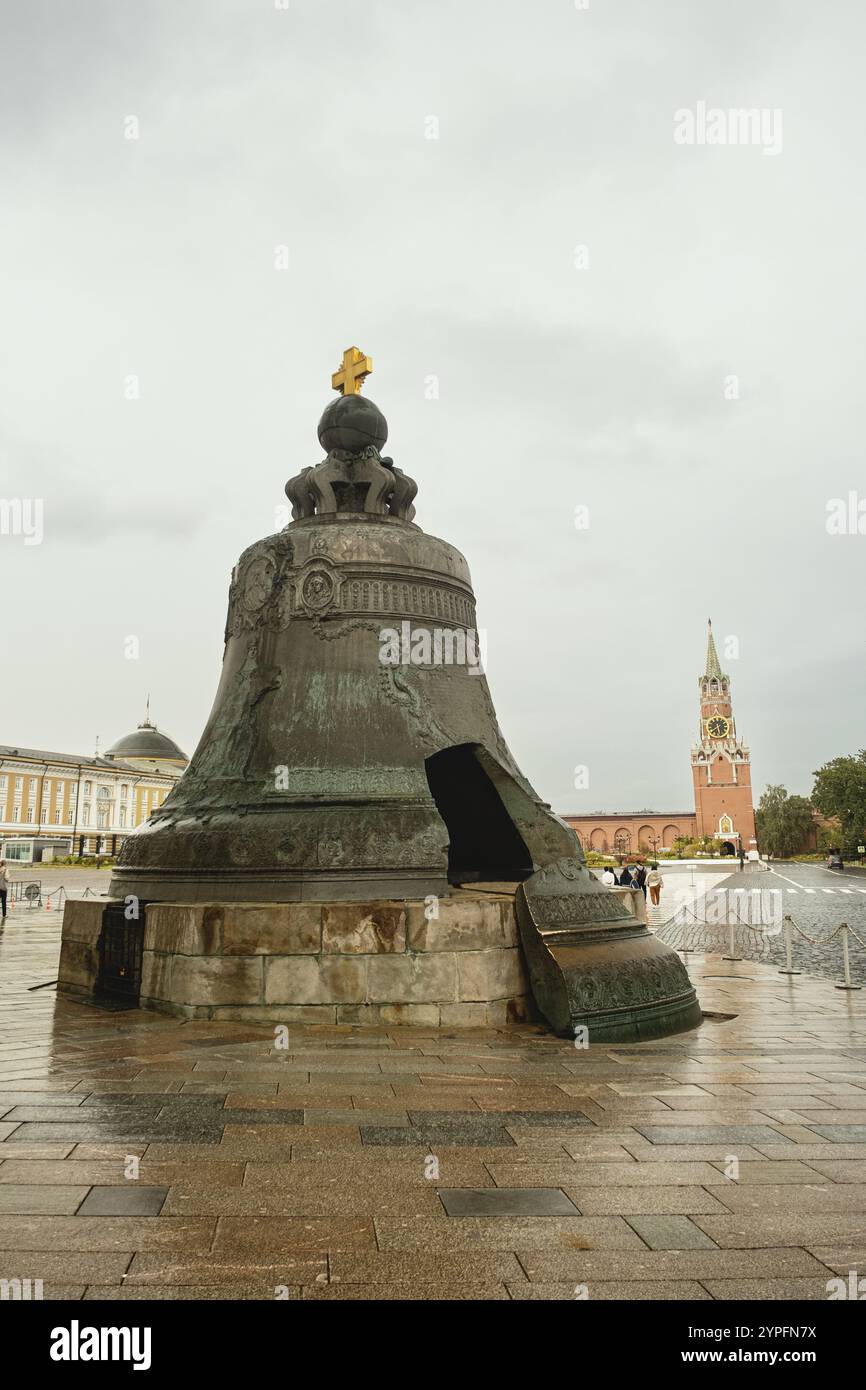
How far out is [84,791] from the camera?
7862cm

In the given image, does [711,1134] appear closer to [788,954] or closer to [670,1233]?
[670,1233]

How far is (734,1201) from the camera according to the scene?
3113 mm

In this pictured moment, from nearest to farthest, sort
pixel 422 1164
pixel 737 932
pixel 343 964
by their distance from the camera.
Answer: pixel 422 1164, pixel 343 964, pixel 737 932

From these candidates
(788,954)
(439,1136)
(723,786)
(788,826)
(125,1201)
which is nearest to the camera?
(125,1201)

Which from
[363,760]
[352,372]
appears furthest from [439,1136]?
[352,372]

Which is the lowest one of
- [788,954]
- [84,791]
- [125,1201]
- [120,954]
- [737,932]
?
[737,932]

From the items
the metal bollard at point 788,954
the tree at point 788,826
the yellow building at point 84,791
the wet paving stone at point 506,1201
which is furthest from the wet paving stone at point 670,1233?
the tree at point 788,826

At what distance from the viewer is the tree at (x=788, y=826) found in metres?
95.3

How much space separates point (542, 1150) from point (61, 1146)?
1.78 meters

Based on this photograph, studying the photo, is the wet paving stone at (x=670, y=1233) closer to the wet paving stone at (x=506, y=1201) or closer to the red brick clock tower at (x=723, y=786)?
the wet paving stone at (x=506, y=1201)

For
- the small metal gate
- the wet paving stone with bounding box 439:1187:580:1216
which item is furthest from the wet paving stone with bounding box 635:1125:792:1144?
the small metal gate

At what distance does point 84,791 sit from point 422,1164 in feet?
264

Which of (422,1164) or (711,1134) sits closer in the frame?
(422,1164)
